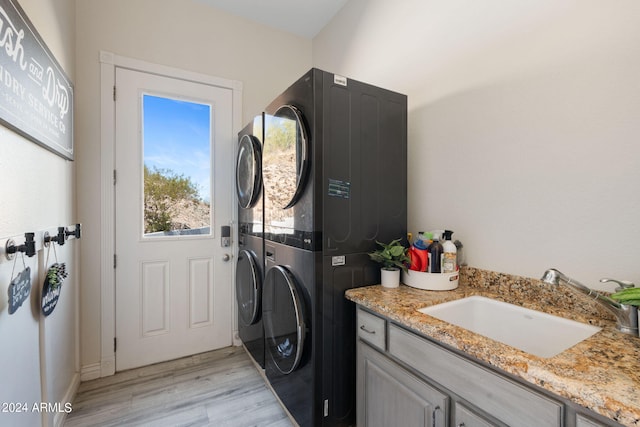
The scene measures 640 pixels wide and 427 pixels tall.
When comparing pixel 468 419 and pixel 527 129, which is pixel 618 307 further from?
pixel 527 129

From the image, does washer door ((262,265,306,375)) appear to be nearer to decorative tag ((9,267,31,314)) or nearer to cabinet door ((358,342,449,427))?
cabinet door ((358,342,449,427))

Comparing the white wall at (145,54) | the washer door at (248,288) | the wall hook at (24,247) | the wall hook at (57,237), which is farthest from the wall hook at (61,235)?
the washer door at (248,288)

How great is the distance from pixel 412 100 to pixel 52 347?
2.54 metres

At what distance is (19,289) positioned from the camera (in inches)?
44.2

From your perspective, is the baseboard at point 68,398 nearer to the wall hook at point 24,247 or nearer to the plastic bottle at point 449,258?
the wall hook at point 24,247

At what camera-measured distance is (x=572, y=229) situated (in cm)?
116

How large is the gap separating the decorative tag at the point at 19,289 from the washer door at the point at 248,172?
47.9 inches

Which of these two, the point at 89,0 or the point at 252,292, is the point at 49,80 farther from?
the point at 252,292

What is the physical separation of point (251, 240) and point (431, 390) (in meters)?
1.56

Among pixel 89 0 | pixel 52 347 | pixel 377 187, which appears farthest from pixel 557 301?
pixel 89 0

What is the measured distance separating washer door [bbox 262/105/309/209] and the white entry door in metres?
0.88

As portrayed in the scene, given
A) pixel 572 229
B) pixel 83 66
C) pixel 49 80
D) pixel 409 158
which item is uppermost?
pixel 83 66

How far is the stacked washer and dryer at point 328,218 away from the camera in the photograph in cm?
137

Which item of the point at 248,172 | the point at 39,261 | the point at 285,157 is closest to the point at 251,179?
the point at 248,172
